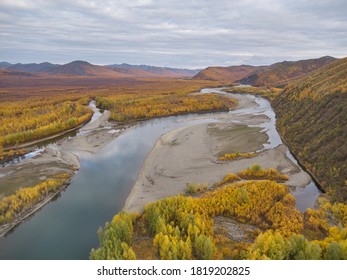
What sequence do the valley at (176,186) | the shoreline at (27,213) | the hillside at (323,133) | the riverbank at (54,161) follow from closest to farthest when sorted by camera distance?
the valley at (176,186)
the shoreline at (27,213)
the hillside at (323,133)
the riverbank at (54,161)

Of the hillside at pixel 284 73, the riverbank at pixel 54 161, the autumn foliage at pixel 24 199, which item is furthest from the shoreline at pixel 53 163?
the hillside at pixel 284 73

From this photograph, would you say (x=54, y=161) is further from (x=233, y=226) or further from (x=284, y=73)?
(x=284, y=73)

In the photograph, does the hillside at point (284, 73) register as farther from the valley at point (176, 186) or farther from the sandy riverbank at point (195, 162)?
the sandy riverbank at point (195, 162)

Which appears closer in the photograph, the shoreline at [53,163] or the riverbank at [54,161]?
the shoreline at [53,163]

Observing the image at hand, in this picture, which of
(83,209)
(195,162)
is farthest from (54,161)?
(195,162)

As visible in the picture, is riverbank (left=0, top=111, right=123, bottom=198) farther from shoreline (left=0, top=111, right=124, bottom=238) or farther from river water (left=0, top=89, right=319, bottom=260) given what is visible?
river water (left=0, top=89, right=319, bottom=260)

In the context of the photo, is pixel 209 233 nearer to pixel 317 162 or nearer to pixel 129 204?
pixel 129 204

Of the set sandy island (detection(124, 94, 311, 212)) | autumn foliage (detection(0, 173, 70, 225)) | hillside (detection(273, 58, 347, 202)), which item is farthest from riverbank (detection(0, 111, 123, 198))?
hillside (detection(273, 58, 347, 202))
